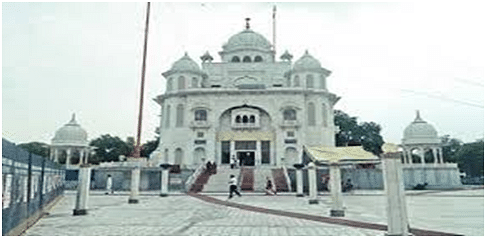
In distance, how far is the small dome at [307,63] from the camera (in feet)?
140

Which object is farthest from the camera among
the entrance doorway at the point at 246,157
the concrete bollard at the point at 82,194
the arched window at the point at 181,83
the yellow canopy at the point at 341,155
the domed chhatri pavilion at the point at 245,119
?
the arched window at the point at 181,83

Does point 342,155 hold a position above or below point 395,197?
above

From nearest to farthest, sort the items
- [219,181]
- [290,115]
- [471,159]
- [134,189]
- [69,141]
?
[134,189]
[219,181]
[290,115]
[69,141]
[471,159]

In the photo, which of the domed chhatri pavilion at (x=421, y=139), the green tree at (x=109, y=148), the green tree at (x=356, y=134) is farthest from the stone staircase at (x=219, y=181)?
the green tree at (x=109, y=148)

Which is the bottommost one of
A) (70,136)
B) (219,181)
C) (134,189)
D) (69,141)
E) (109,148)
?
(134,189)

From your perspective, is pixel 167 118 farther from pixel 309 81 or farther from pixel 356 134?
pixel 356 134

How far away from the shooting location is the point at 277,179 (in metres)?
28.8

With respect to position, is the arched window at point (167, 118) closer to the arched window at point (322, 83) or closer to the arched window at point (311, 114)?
the arched window at point (311, 114)

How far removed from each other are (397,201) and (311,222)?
3.04 meters

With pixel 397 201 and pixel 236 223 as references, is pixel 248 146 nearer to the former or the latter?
pixel 236 223

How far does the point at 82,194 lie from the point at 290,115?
30488mm

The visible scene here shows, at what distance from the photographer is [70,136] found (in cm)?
4106

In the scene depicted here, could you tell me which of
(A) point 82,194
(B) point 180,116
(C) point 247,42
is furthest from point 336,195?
(C) point 247,42

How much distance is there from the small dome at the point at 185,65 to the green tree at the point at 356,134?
79.2 ft
